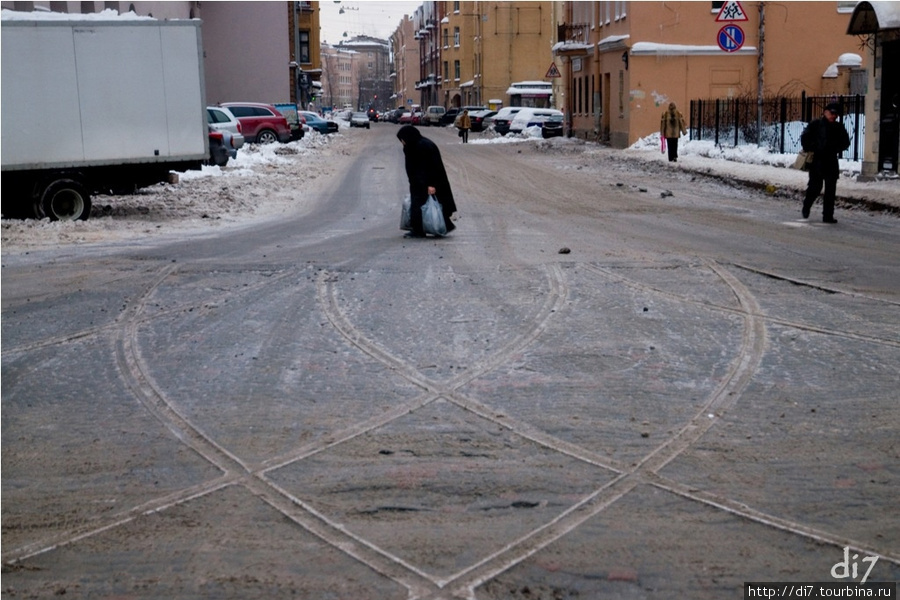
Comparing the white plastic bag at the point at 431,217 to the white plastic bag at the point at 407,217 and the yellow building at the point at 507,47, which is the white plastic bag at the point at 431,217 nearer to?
the white plastic bag at the point at 407,217

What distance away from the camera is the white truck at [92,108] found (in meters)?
17.3

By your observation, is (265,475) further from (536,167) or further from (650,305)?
(536,167)

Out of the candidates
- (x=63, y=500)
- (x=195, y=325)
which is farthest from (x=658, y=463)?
(x=195, y=325)

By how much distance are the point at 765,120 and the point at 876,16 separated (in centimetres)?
1709

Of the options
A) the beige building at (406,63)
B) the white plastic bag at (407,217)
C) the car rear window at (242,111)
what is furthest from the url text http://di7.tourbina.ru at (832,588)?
the beige building at (406,63)

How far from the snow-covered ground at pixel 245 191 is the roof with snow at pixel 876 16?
2.95 metres

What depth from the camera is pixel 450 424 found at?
6.48 metres

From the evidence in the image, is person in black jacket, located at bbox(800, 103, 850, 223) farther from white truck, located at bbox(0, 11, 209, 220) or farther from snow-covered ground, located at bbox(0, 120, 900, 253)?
white truck, located at bbox(0, 11, 209, 220)

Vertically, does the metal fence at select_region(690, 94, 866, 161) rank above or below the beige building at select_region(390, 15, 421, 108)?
below

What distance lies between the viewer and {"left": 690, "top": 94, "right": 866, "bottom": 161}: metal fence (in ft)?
99.5

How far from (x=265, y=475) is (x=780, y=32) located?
40.4 metres

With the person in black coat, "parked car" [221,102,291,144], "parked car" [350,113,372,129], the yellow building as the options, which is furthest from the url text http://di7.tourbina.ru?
"parked car" [350,113,372,129]

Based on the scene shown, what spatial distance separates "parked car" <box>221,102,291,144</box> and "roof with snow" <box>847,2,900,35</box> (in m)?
24.3

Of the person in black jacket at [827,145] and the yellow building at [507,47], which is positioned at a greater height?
the yellow building at [507,47]
